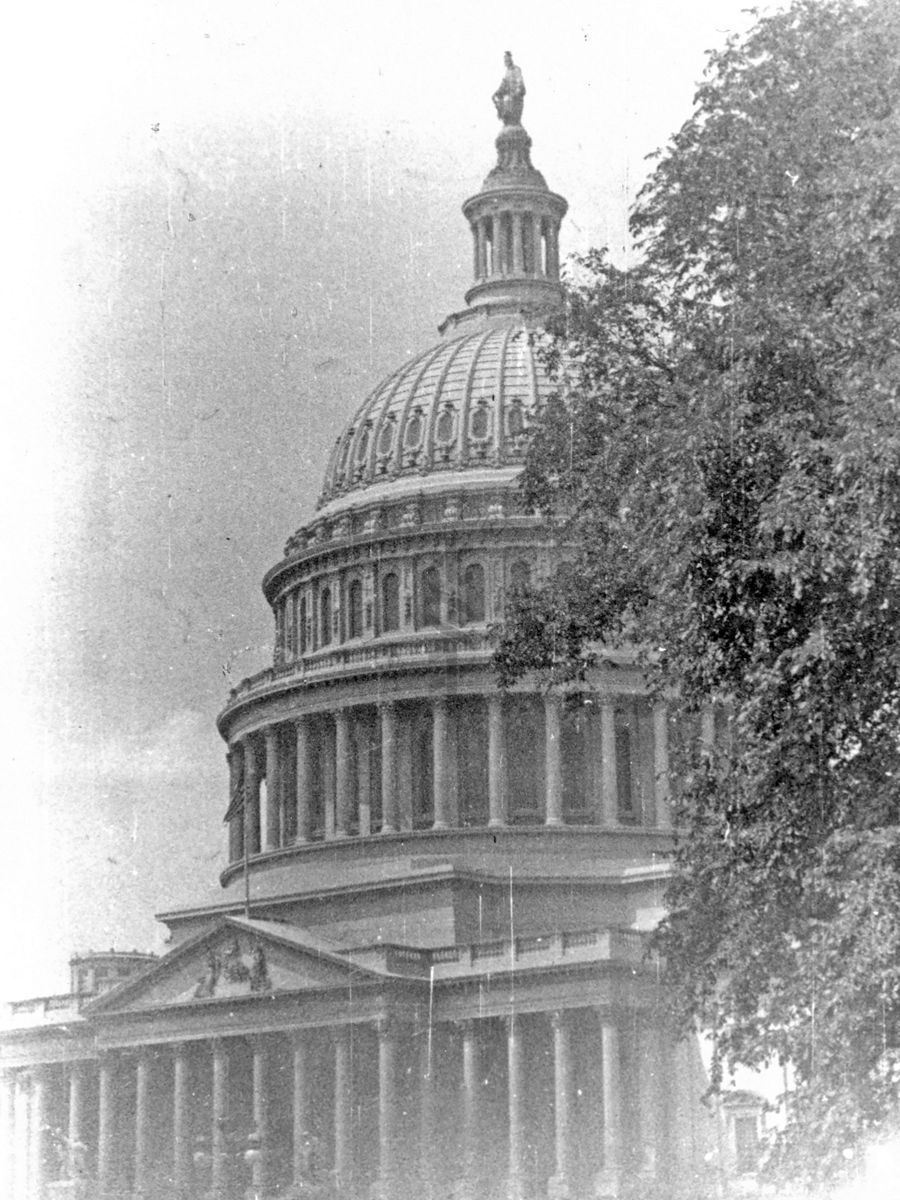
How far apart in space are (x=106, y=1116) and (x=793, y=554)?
55.2 meters

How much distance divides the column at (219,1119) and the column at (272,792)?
16.5 meters

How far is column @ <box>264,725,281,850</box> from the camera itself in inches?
3428

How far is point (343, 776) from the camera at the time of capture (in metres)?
83.2

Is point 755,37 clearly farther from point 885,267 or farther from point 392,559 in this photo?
point 392,559

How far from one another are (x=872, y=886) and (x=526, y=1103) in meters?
42.8

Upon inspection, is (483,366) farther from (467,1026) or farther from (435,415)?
(467,1026)

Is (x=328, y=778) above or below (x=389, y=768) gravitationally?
above

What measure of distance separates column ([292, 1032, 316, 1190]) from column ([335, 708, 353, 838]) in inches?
566

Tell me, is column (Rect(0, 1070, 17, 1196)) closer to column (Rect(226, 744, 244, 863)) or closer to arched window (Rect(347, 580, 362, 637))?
column (Rect(226, 744, 244, 863))

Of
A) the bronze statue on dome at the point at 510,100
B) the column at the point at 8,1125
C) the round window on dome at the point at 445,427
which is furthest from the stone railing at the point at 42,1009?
the bronze statue on dome at the point at 510,100

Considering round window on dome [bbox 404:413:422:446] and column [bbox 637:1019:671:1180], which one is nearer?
column [bbox 637:1019:671:1180]

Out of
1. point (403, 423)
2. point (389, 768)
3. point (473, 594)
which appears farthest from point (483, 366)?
point (389, 768)

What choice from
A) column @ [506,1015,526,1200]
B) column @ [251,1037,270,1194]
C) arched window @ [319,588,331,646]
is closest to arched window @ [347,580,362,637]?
arched window @ [319,588,331,646]

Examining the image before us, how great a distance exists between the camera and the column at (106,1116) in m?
72.1
